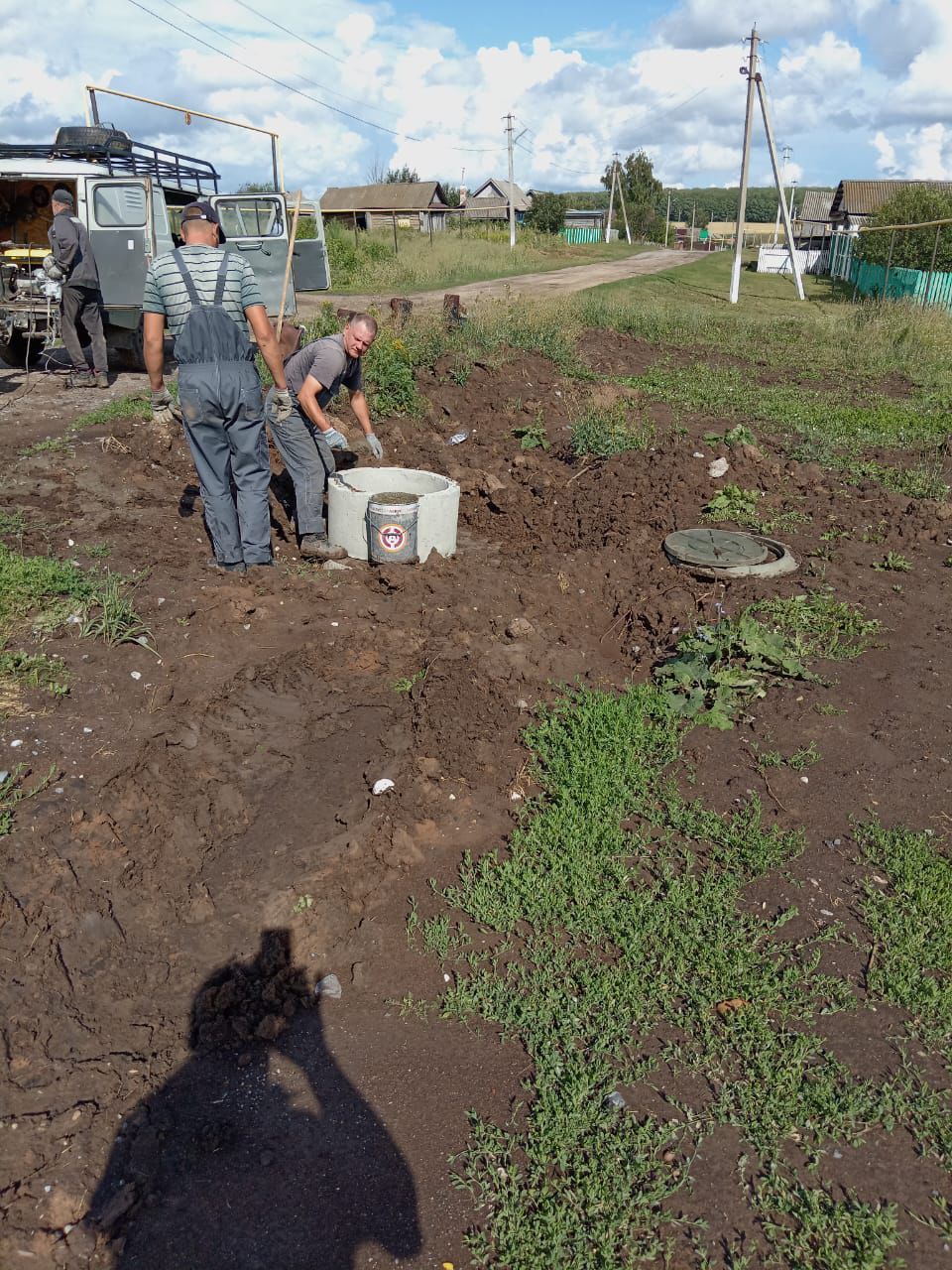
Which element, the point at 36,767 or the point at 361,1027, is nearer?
the point at 361,1027

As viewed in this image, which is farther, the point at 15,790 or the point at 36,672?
the point at 36,672

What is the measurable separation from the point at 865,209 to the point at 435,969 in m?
55.4

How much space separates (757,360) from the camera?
13805mm

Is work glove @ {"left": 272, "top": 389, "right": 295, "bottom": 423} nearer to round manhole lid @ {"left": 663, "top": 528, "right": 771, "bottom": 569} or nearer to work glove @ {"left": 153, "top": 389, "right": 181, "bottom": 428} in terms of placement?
work glove @ {"left": 153, "top": 389, "right": 181, "bottom": 428}

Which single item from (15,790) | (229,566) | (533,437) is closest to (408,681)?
(229,566)

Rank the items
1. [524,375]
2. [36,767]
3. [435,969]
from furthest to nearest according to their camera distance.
Answer: [524,375]
[36,767]
[435,969]

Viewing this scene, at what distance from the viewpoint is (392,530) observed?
5.91 metres

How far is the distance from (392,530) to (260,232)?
8517mm

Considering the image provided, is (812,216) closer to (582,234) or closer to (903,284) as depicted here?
(582,234)

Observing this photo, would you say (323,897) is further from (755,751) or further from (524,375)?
(524,375)

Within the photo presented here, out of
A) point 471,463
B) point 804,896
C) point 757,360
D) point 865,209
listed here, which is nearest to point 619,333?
point 757,360

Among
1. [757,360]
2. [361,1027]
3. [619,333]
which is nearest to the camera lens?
[361,1027]

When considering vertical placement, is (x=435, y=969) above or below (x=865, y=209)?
below

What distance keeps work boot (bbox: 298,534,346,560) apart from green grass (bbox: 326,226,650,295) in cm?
1937
